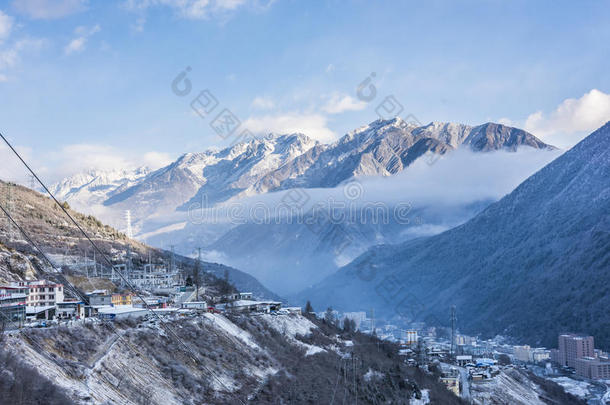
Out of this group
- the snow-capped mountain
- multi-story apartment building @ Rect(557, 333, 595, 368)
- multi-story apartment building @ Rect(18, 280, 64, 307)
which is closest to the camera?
multi-story apartment building @ Rect(18, 280, 64, 307)

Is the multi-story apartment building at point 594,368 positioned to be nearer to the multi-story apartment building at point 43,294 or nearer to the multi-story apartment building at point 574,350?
the multi-story apartment building at point 574,350

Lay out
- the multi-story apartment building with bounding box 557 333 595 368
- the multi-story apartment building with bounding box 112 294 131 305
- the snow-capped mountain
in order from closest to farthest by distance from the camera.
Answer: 1. the multi-story apartment building with bounding box 112 294 131 305
2. the multi-story apartment building with bounding box 557 333 595 368
3. the snow-capped mountain

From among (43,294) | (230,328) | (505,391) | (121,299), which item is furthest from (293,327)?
(505,391)

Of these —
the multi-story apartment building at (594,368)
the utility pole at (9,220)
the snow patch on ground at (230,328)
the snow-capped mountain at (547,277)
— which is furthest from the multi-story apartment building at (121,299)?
the snow-capped mountain at (547,277)

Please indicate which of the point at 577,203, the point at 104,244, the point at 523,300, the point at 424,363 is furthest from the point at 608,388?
the point at 577,203

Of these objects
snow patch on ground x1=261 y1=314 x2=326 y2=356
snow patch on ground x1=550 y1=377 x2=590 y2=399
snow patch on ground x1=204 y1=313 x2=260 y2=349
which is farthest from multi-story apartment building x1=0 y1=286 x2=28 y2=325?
snow patch on ground x1=550 y1=377 x2=590 y2=399

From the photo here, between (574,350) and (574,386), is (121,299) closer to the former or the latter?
(574,386)

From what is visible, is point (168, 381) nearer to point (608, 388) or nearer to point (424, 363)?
point (424, 363)

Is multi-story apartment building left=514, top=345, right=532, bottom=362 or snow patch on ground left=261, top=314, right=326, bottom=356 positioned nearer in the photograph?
snow patch on ground left=261, top=314, right=326, bottom=356

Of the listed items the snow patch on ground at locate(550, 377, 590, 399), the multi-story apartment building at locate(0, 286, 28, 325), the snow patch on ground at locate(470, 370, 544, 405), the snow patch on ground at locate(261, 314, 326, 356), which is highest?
the multi-story apartment building at locate(0, 286, 28, 325)

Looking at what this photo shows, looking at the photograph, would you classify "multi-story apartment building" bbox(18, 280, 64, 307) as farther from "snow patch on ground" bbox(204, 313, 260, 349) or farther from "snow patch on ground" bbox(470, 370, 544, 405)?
"snow patch on ground" bbox(470, 370, 544, 405)
